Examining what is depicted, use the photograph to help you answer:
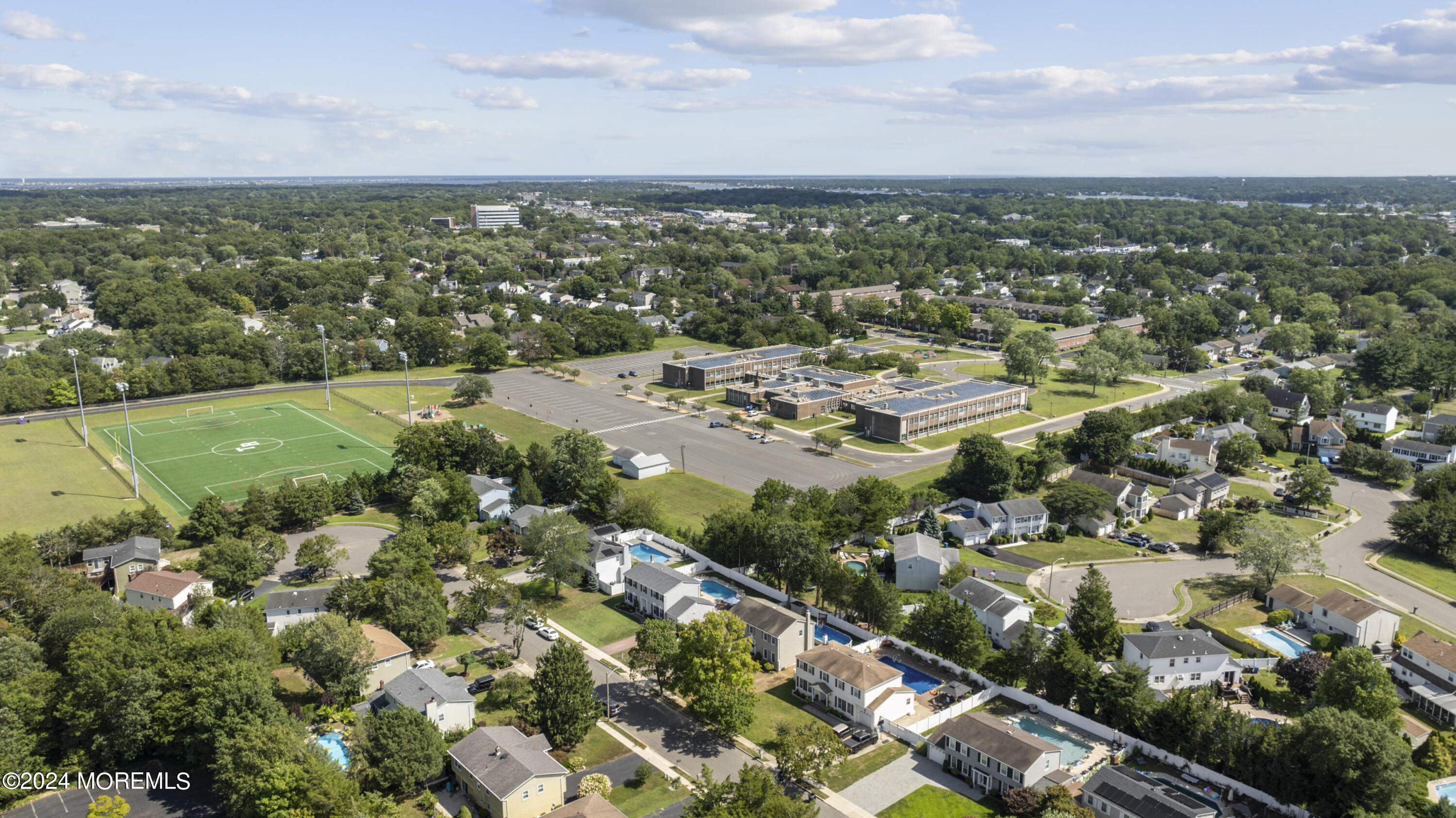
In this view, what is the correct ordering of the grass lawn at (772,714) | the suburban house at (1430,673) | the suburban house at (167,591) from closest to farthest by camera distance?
the grass lawn at (772,714) < the suburban house at (1430,673) < the suburban house at (167,591)

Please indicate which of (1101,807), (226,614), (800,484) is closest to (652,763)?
(1101,807)

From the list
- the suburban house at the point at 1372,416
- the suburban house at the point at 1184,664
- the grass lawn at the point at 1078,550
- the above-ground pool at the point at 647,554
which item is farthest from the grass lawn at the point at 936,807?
the suburban house at the point at 1372,416

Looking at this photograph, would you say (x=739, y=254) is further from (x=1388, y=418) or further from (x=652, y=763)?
(x=652, y=763)

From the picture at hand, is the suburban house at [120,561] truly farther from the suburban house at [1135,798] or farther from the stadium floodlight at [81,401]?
the suburban house at [1135,798]

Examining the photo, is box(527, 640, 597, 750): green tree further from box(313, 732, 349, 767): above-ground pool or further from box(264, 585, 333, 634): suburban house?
box(264, 585, 333, 634): suburban house

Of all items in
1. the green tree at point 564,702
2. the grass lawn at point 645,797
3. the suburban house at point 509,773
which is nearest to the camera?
the suburban house at point 509,773
